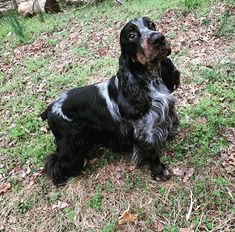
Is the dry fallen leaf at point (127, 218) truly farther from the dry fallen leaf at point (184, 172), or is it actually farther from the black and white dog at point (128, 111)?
the dry fallen leaf at point (184, 172)

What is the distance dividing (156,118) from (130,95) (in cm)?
41

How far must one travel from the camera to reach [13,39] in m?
8.95

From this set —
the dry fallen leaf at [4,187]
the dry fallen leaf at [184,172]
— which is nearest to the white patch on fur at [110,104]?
the dry fallen leaf at [184,172]

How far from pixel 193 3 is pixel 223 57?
Answer: 6.86 ft

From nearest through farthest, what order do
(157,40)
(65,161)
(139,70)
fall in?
(157,40), (139,70), (65,161)

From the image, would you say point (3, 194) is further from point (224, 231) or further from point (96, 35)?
point (96, 35)

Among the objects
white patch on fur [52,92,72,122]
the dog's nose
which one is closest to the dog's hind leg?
white patch on fur [52,92,72,122]

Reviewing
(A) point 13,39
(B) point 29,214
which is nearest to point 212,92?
(B) point 29,214

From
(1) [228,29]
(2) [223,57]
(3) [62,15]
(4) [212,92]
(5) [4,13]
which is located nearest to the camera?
(4) [212,92]

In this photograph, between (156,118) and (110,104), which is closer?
(156,118)

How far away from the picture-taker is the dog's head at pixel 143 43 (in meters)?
3.25

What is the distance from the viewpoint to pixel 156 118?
3773mm

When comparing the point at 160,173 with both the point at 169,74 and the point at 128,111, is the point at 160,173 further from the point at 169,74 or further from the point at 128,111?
the point at 169,74

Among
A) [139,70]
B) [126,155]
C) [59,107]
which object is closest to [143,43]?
[139,70]
